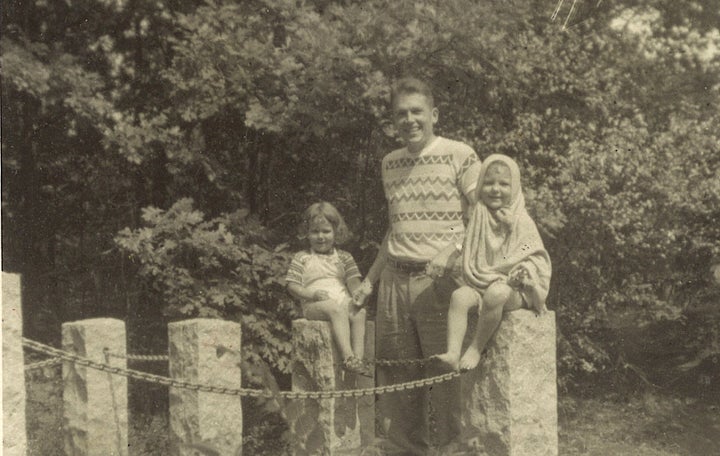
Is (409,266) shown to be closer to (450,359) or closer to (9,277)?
(450,359)

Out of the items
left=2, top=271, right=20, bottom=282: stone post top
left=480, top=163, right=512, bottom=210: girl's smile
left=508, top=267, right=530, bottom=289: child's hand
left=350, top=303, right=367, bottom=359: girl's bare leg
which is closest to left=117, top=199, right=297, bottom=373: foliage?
left=350, top=303, right=367, bottom=359: girl's bare leg

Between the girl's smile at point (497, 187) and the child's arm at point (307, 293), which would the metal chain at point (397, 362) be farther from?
the girl's smile at point (497, 187)

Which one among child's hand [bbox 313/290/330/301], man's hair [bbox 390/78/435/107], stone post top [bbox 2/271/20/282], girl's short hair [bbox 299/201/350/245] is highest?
man's hair [bbox 390/78/435/107]

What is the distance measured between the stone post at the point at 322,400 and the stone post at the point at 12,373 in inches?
61.5

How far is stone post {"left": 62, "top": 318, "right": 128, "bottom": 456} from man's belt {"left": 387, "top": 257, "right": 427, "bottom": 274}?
6.39 feet

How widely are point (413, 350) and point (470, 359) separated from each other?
0.79 meters

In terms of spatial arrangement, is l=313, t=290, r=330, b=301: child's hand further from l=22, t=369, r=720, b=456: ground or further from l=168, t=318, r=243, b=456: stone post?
l=22, t=369, r=720, b=456: ground

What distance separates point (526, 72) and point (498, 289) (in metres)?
4.06

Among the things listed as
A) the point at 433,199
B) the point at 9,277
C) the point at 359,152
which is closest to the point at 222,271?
the point at 359,152

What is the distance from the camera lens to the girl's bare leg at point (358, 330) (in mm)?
4594

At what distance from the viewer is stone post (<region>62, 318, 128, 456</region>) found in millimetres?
5234

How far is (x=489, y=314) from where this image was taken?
3.89 metres

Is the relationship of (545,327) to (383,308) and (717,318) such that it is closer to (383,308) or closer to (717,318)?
(383,308)

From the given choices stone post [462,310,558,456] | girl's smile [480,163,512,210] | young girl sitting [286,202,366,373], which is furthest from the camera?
young girl sitting [286,202,366,373]
